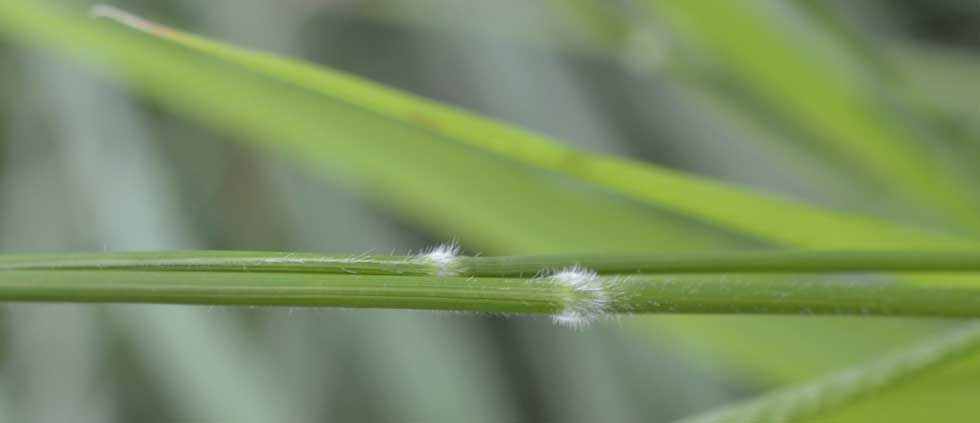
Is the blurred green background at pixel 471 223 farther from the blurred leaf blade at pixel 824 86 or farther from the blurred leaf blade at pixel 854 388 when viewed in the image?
the blurred leaf blade at pixel 854 388

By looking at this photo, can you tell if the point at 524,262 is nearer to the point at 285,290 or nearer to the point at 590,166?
the point at 285,290

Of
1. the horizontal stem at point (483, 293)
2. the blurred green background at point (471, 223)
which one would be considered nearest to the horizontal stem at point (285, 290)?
the horizontal stem at point (483, 293)

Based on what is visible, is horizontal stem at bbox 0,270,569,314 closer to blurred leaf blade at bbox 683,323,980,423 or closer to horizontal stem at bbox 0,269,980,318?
horizontal stem at bbox 0,269,980,318

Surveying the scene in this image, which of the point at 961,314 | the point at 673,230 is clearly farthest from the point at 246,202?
the point at 961,314

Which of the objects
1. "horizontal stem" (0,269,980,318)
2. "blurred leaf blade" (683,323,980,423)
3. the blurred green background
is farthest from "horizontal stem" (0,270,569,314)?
the blurred green background

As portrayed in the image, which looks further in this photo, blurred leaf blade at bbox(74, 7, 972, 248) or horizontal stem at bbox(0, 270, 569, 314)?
blurred leaf blade at bbox(74, 7, 972, 248)

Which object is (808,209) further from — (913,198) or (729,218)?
(913,198)
